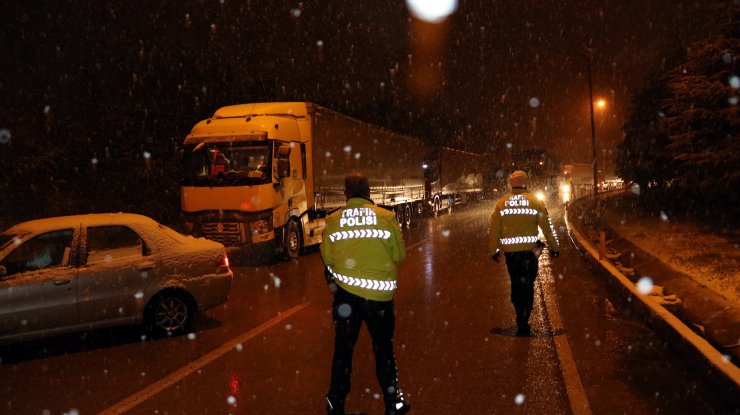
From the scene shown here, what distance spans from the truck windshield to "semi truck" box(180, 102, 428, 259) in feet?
0.08

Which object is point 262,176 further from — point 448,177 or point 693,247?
point 448,177

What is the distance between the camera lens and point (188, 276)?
8.15 metres

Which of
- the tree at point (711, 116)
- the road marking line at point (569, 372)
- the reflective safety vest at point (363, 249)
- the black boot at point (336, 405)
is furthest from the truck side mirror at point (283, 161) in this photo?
the black boot at point (336, 405)

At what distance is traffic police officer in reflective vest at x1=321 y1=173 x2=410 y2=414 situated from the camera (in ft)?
15.0

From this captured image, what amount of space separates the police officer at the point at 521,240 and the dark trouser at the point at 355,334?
3.15 m

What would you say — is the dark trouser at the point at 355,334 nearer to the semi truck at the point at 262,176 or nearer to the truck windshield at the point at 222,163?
the semi truck at the point at 262,176

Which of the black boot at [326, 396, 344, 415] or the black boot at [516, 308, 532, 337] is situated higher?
the black boot at [326, 396, 344, 415]

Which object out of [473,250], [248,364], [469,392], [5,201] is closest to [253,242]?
[473,250]

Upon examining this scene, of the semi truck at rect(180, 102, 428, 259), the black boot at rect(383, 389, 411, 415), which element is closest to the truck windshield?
the semi truck at rect(180, 102, 428, 259)

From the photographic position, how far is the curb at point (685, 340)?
213 inches

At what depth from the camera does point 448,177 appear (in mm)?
41375

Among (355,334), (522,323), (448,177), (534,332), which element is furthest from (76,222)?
(448,177)

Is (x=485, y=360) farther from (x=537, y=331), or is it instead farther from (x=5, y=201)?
(x=5, y=201)

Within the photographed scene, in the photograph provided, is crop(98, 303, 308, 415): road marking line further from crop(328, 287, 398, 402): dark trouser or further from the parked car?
crop(328, 287, 398, 402): dark trouser
